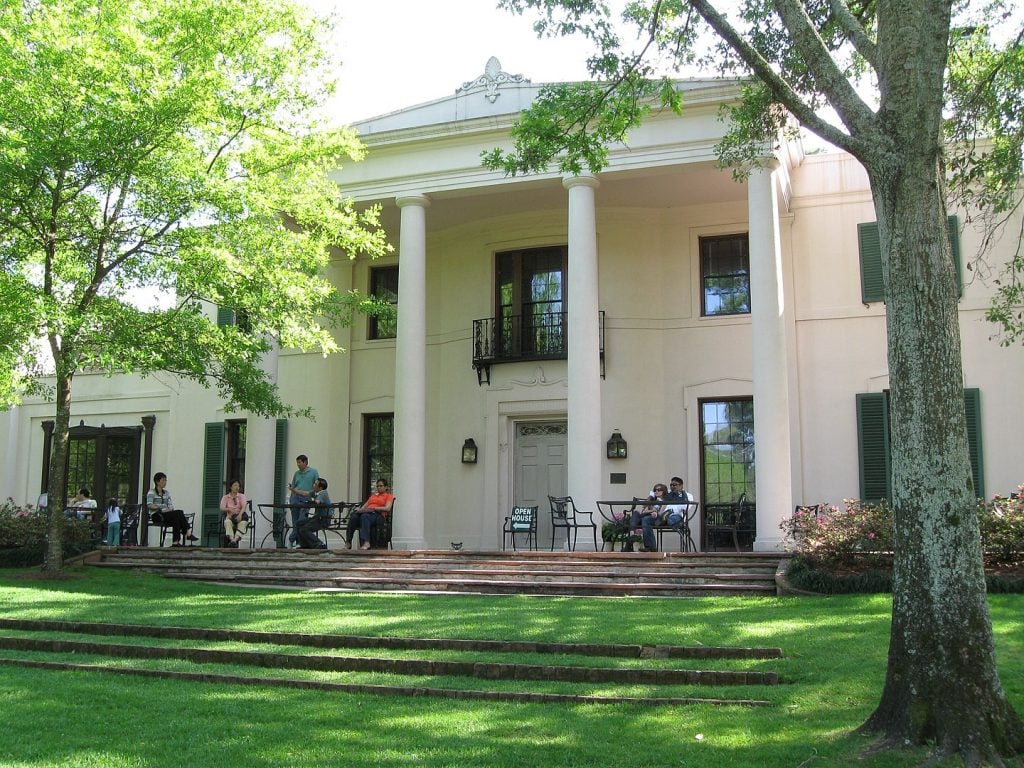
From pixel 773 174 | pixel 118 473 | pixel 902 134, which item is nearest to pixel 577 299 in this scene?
pixel 773 174

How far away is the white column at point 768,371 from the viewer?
1422 cm

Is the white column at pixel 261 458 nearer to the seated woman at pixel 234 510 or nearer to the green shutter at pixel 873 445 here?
the seated woman at pixel 234 510

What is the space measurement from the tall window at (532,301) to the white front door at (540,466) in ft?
4.88

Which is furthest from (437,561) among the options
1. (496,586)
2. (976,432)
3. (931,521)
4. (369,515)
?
(931,521)

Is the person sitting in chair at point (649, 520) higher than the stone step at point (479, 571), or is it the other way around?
the person sitting in chair at point (649, 520)

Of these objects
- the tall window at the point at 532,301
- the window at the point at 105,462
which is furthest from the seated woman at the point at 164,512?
the tall window at the point at 532,301

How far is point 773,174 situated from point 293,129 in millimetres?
7230

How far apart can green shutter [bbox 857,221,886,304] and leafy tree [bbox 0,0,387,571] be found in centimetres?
869

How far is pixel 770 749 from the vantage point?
541cm

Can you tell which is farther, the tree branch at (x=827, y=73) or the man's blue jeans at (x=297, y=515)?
the man's blue jeans at (x=297, y=515)

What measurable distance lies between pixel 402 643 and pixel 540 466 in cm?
1068

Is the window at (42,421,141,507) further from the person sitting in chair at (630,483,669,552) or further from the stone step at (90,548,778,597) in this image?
the person sitting in chair at (630,483,669,552)

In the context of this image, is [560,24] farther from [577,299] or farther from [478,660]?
[577,299]

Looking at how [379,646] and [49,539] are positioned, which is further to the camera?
[49,539]
